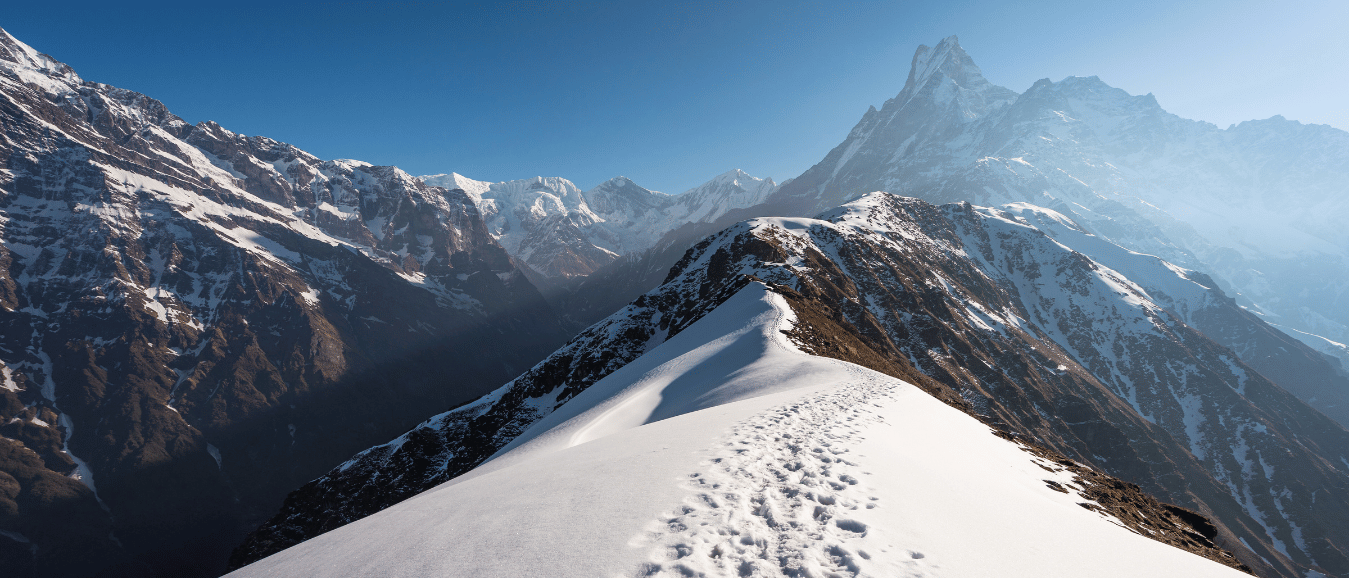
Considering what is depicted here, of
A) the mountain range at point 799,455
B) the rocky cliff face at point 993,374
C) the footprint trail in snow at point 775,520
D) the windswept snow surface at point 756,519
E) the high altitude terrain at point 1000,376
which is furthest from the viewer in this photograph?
the high altitude terrain at point 1000,376

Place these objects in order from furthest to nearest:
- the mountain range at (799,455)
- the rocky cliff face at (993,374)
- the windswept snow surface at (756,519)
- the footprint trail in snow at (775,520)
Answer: the rocky cliff face at (993,374)
the mountain range at (799,455)
the windswept snow surface at (756,519)
the footprint trail in snow at (775,520)

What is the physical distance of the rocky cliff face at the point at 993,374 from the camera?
204 ft

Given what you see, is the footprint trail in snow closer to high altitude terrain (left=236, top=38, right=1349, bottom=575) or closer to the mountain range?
the mountain range

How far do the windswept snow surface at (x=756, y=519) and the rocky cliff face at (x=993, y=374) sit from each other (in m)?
11.9

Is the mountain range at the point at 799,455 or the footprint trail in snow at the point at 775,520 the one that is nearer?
the footprint trail in snow at the point at 775,520

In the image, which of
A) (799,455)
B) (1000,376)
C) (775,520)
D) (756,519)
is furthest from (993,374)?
(756,519)

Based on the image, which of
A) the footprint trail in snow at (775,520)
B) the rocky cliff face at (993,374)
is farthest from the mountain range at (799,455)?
the rocky cliff face at (993,374)

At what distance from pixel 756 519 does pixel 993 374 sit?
119 metres

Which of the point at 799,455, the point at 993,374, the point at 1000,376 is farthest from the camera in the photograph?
the point at 1000,376

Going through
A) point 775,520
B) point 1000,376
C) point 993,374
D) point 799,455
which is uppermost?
point 775,520

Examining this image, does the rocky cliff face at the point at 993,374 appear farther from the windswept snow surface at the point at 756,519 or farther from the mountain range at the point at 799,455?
the windswept snow surface at the point at 756,519

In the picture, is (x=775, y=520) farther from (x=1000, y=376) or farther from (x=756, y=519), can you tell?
(x=1000, y=376)

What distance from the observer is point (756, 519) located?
6.82m

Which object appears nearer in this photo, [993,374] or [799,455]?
[799,455]
